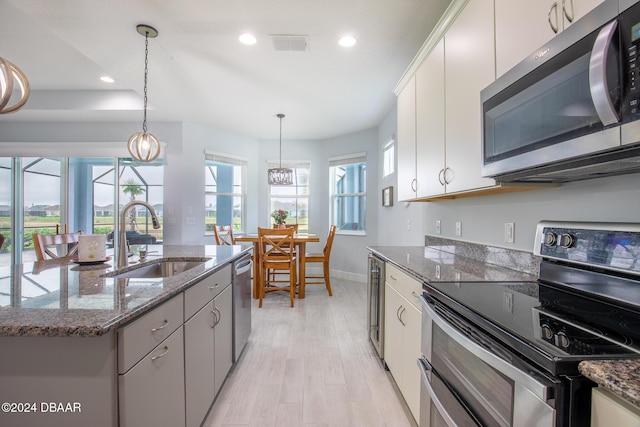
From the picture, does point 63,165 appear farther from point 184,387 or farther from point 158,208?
point 184,387

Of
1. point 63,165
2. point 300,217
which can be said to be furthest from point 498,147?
point 63,165

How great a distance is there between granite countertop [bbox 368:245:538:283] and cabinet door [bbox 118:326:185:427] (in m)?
1.16

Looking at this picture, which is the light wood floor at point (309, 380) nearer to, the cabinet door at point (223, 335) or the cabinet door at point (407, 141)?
A: the cabinet door at point (223, 335)

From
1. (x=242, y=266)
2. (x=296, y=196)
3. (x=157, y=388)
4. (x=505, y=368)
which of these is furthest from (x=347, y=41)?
(x=296, y=196)

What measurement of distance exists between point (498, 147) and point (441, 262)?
86cm

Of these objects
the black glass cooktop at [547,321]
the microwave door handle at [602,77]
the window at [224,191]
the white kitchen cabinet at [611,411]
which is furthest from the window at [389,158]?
the white kitchen cabinet at [611,411]

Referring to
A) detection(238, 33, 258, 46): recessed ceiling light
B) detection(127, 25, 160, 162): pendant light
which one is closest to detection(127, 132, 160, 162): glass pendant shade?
detection(127, 25, 160, 162): pendant light

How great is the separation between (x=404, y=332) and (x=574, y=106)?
1.34m

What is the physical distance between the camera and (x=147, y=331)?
100 cm

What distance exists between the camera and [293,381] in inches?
80.6

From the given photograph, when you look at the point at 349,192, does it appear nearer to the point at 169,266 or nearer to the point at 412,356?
the point at 169,266

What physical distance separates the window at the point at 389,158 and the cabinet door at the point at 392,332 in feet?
7.77

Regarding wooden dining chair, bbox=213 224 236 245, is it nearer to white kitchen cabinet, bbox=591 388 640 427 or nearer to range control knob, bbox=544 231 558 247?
range control knob, bbox=544 231 558 247

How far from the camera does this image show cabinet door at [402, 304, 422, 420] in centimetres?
146
